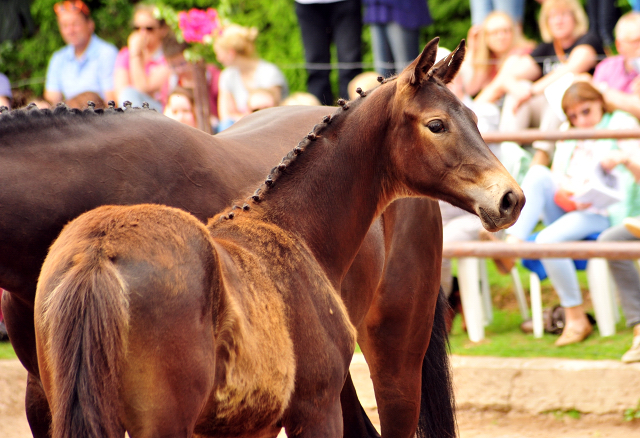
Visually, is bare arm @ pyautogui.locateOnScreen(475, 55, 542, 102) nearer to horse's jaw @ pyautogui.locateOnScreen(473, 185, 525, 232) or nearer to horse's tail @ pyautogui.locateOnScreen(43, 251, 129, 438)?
horse's jaw @ pyautogui.locateOnScreen(473, 185, 525, 232)

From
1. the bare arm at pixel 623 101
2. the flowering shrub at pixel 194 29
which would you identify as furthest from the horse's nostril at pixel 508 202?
the flowering shrub at pixel 194 29

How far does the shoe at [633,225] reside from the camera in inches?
171

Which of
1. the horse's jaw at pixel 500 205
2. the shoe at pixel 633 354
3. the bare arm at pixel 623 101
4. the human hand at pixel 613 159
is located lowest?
the shoe at pixel 633 354

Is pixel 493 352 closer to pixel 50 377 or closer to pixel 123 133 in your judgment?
pixel 123 133

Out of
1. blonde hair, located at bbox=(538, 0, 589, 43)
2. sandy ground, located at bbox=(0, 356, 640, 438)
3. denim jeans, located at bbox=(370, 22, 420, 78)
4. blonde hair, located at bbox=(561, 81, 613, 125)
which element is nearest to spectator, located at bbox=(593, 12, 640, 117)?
blonde hair, located at bbox=(561, 81, 613, 125)

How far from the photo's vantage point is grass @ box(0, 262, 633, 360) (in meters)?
4.48

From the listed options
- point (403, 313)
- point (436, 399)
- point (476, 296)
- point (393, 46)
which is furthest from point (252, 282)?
point (393, 46)

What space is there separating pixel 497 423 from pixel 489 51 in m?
2.89

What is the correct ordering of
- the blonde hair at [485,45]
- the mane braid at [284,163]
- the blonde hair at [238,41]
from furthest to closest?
the blonde hair at [238,41] → the blonde hair at [485,45] → the mane braid at [284,163]

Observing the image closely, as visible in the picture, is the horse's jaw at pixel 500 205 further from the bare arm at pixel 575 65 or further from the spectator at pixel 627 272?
the bare arm at pixel 575 65

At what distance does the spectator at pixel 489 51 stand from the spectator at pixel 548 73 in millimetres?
105

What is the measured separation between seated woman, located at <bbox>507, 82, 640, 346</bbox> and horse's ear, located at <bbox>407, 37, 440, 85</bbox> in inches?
111

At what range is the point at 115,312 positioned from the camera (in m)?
1.43

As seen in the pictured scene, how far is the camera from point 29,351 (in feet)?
7.29
